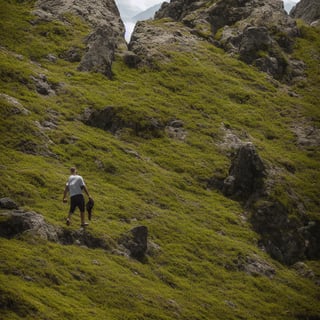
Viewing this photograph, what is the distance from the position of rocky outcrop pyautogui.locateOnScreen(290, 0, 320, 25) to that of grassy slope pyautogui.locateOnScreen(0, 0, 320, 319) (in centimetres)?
3503

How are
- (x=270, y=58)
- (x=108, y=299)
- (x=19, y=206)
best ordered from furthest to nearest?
(x=270, y=58) < (x=19, y=206) < (x=108, y=299)

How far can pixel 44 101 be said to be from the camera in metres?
64.8

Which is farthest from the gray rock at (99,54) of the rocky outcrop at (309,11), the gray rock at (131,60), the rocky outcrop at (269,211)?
the rocky outcrop at (309,11)

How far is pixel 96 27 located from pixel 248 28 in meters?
21.9

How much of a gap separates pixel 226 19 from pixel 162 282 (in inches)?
2570

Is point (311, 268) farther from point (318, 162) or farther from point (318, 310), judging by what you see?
point (318, 162)

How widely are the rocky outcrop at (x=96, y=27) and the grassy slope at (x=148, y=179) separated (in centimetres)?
182

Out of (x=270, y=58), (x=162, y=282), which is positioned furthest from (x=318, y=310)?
(x=270, y=58)

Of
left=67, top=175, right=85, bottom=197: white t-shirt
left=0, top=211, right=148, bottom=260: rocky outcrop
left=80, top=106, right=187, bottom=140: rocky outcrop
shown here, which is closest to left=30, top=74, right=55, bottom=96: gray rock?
left=80, top=106, right=187, bottom=140: rocky outcrop

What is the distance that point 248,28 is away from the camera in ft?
306

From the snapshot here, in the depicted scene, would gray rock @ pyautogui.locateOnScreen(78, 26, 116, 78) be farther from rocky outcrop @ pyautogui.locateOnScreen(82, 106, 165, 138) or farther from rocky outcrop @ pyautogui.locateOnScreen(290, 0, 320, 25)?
rocky outcrop @ pyautogui.locateOnScreen(290, 0, 320, 25)

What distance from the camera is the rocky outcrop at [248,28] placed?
91688 millimetres

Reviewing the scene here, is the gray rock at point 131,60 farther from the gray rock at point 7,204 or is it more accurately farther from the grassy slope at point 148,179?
the gray rock at point 7,204

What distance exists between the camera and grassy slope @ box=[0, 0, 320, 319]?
3906 cm
